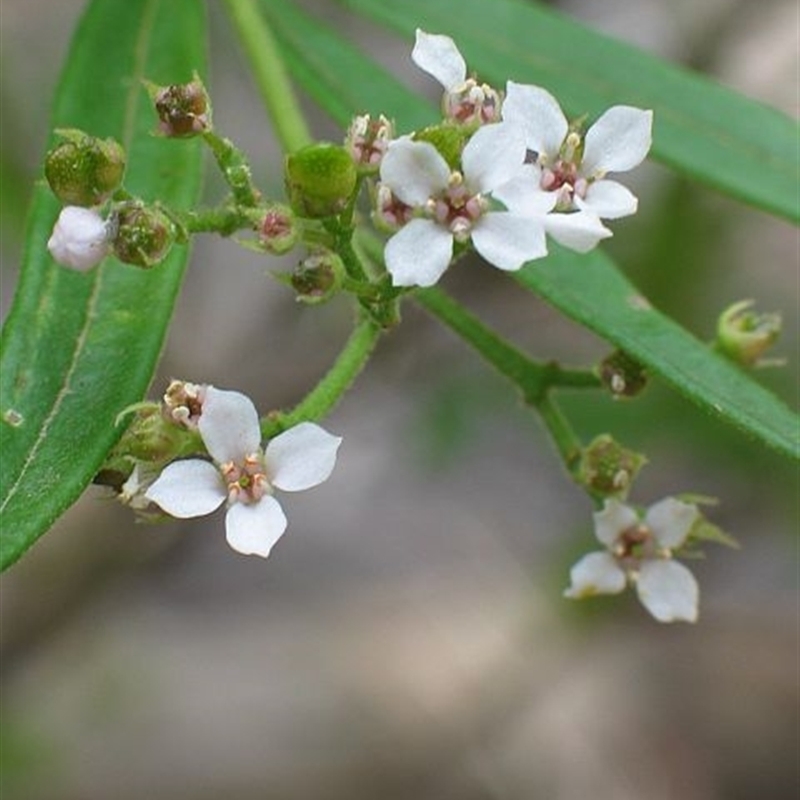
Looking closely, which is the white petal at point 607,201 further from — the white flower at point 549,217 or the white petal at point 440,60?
the white petal at point 440,60

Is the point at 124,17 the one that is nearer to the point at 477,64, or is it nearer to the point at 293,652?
the point at 477,64

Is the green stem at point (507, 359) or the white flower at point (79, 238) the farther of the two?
the green stem at point (507, 359)

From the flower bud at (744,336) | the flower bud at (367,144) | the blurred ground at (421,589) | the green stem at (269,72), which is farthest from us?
the blurred ground at (421,589)

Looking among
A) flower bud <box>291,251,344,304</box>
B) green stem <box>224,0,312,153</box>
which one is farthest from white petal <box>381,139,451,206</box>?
green stem <box>224,0,312,153</box>

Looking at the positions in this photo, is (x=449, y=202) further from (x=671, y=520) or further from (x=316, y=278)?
(x=671, y=520)

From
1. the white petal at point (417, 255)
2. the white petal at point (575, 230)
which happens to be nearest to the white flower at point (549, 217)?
the white petal at point (575, 230)

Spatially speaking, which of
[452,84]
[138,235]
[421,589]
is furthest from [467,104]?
[421,589]

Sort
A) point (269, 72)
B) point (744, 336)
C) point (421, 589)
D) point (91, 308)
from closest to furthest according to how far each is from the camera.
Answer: point (91, 308) → point (744, 336) → point (269, 72) → point (421, 589)
